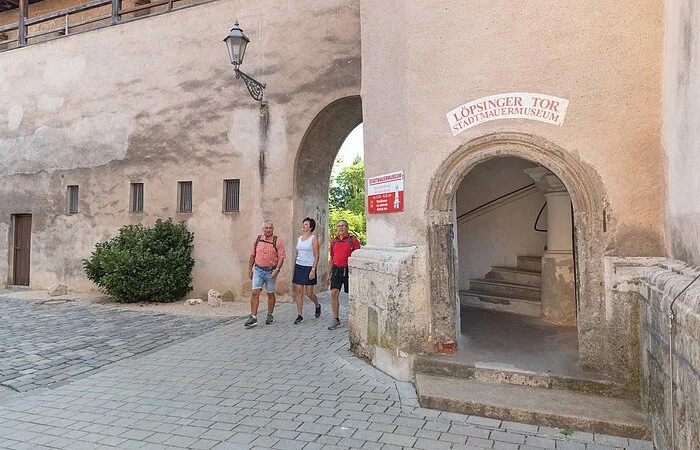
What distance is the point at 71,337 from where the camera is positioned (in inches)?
283

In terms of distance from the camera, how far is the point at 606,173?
4203mm

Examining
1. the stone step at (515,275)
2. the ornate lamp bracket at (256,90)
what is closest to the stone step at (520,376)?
the stone step at (515,275)

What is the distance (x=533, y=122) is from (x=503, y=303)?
3.73 meters

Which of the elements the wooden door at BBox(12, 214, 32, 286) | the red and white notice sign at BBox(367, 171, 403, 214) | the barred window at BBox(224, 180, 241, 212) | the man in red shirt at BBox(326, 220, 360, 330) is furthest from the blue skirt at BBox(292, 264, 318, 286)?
the wooden door at BBox(12, 214, 32, 286)

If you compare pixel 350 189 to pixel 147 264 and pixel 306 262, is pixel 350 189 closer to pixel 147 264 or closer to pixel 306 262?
pixel 147 264

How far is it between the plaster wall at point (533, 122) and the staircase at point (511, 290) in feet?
8.96

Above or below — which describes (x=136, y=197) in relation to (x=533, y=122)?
above

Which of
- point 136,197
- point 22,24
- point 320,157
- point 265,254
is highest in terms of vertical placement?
point 22,24

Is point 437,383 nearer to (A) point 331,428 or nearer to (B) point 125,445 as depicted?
(A) point 331,428

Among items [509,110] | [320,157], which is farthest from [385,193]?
[320,157]

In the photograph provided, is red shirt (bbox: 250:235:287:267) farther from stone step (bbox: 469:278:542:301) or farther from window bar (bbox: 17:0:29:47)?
window bar (bbox: 17:0:29:47)

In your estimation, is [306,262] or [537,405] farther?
[306,262]

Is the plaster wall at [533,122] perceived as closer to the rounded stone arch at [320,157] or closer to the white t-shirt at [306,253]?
the white t-shirt at [306,253]

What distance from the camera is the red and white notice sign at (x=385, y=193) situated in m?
5.05
